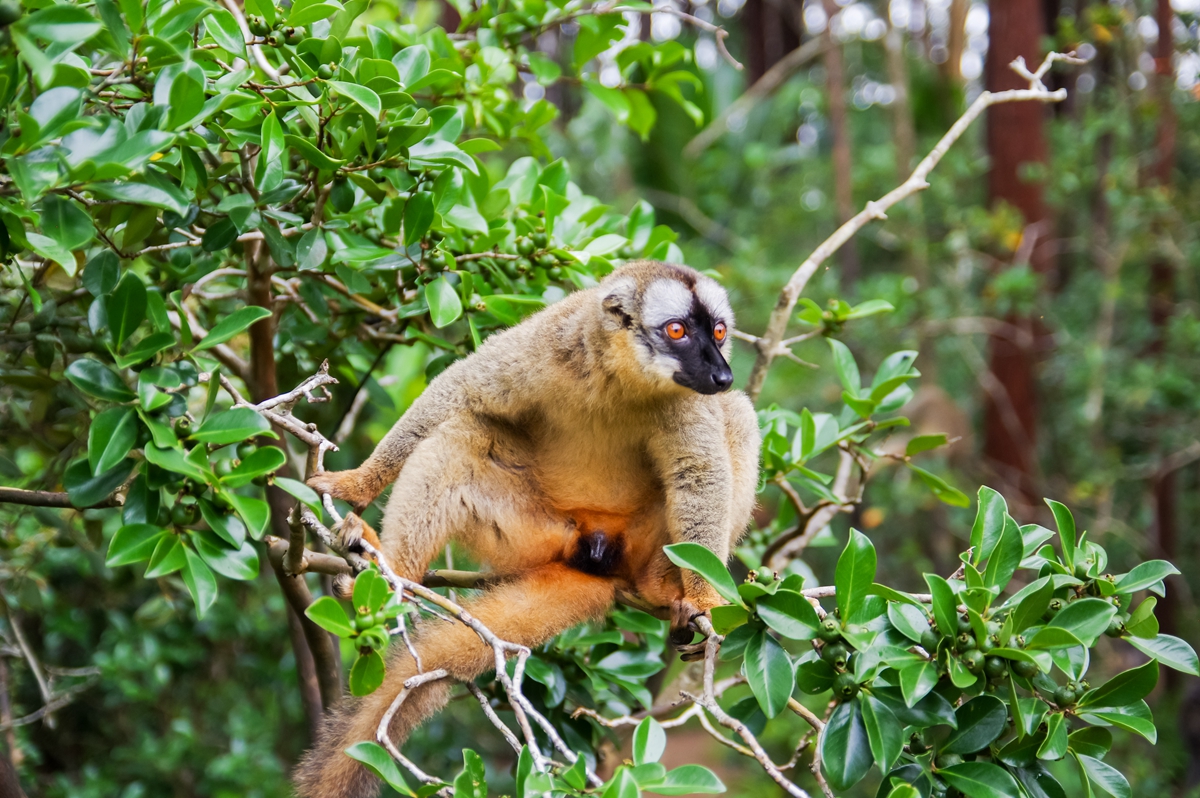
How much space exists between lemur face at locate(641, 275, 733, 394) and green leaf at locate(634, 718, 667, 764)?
119 cm

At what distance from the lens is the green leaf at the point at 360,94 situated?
1.80 meters

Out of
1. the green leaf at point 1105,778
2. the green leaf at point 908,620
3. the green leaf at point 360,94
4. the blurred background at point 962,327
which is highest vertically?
the green leaf at point 360,94

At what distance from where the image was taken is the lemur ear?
8.96 feet

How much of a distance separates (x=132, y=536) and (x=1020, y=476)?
26.3 ft

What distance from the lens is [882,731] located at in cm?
162

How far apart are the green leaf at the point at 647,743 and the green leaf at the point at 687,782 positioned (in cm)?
5

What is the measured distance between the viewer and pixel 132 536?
161 cm

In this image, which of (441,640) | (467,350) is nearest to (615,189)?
(467,350)

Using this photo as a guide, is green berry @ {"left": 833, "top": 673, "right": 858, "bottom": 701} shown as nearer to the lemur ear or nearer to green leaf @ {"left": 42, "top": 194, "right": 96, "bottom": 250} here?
the lemur ear

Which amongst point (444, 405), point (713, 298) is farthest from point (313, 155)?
point (713, 298)

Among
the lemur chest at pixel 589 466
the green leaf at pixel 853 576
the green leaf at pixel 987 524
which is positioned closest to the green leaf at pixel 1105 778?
the green leaf at pixel 987 524

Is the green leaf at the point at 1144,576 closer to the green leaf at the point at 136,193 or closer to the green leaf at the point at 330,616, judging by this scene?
the green leaf at the point at 330,616

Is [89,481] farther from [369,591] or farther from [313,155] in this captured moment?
[313,155]

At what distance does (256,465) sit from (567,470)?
1187 mm
